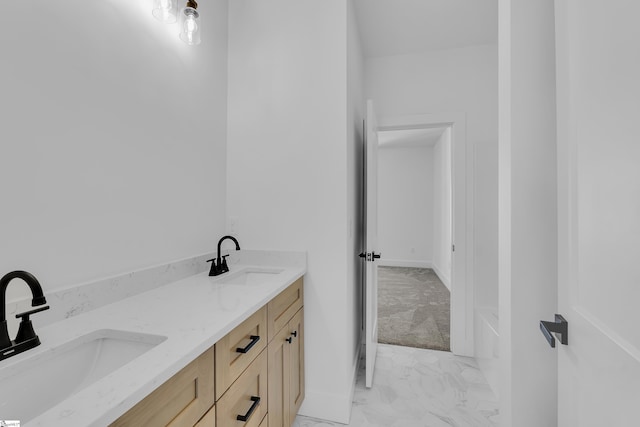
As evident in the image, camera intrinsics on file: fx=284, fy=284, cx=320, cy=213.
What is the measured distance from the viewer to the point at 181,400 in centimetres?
71

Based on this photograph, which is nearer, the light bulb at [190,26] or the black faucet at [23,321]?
the black faucet at [23,321]

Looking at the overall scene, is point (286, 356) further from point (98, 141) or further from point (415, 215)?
point (415, 215)

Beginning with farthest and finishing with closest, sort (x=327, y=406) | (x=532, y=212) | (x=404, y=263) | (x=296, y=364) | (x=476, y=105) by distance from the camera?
(x=404, y=263) → (x=476, y=105) → (x=327, y=406) → (x=296, y=364) → (x=532, y=212)

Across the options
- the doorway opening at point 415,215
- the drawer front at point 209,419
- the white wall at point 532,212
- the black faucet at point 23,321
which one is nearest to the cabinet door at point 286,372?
the drawer front at point 209,419

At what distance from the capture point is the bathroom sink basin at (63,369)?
2.10ft

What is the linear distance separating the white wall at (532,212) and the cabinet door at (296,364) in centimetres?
97

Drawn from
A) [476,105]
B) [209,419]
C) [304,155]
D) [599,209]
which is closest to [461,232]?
[476,105]

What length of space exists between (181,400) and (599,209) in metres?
1.07

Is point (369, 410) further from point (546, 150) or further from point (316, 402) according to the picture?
point (546, 150)

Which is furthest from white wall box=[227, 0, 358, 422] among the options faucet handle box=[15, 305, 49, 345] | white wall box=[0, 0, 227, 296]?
faucet handle box=[15, 305, 49, 345]

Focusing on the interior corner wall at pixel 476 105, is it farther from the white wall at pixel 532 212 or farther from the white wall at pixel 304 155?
the white wall at pixel 532 212

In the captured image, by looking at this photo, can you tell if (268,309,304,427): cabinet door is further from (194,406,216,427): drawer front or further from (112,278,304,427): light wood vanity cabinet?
(194,406,216,427): drawer front

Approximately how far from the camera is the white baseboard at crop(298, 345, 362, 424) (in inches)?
65.7

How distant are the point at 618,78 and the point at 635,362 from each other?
0.52m
